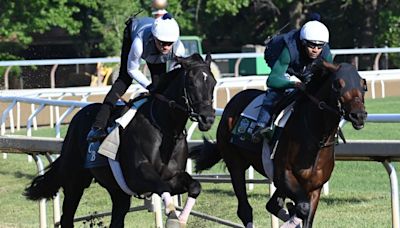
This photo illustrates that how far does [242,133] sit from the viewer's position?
8.04m

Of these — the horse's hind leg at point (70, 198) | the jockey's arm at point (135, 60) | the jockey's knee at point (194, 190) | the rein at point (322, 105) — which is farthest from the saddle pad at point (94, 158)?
the rein at point (322, 105)

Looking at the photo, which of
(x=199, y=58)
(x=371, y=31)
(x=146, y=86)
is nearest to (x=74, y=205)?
(x=146, y=86)

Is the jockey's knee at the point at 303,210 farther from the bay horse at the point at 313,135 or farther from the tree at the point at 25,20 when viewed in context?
the tree at the point at 25,20

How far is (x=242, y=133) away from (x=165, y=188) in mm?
1133

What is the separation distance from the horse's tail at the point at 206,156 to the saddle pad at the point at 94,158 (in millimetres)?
1086

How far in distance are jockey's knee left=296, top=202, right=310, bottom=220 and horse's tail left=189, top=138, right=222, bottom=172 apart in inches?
70.2

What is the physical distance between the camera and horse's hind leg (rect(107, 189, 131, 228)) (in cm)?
802

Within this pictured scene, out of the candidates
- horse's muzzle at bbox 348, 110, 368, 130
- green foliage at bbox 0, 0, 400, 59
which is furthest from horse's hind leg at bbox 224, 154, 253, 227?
green foliage at bbox 0, 0, 400, 59

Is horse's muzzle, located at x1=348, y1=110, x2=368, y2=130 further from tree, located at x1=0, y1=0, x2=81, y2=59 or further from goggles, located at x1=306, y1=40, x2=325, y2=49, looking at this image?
tree, located at x1=0, y1=0, x2=81, y2=59

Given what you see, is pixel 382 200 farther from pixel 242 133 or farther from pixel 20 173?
pixel 20 173

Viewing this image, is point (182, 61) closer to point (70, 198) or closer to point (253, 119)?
point (253, 119)

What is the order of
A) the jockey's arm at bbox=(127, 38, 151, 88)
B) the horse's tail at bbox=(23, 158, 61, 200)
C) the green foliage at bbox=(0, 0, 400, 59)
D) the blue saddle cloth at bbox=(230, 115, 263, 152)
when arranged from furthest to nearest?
the green foliage at bbox=(0, 0, 400, 59) → the horse's tail at bbox=(23, 158, 61, 200) → the blue saddle cloth at bbox=(230, 115, 263, 152) → the jockey's arm at bbox=(127, 38, 151, 88)

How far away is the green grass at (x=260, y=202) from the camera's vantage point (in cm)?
955

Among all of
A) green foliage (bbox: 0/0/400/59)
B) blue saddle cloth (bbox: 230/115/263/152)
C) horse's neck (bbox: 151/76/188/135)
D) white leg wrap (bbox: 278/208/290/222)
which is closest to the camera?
horse's neck (bbox: 151/76/188/135)
